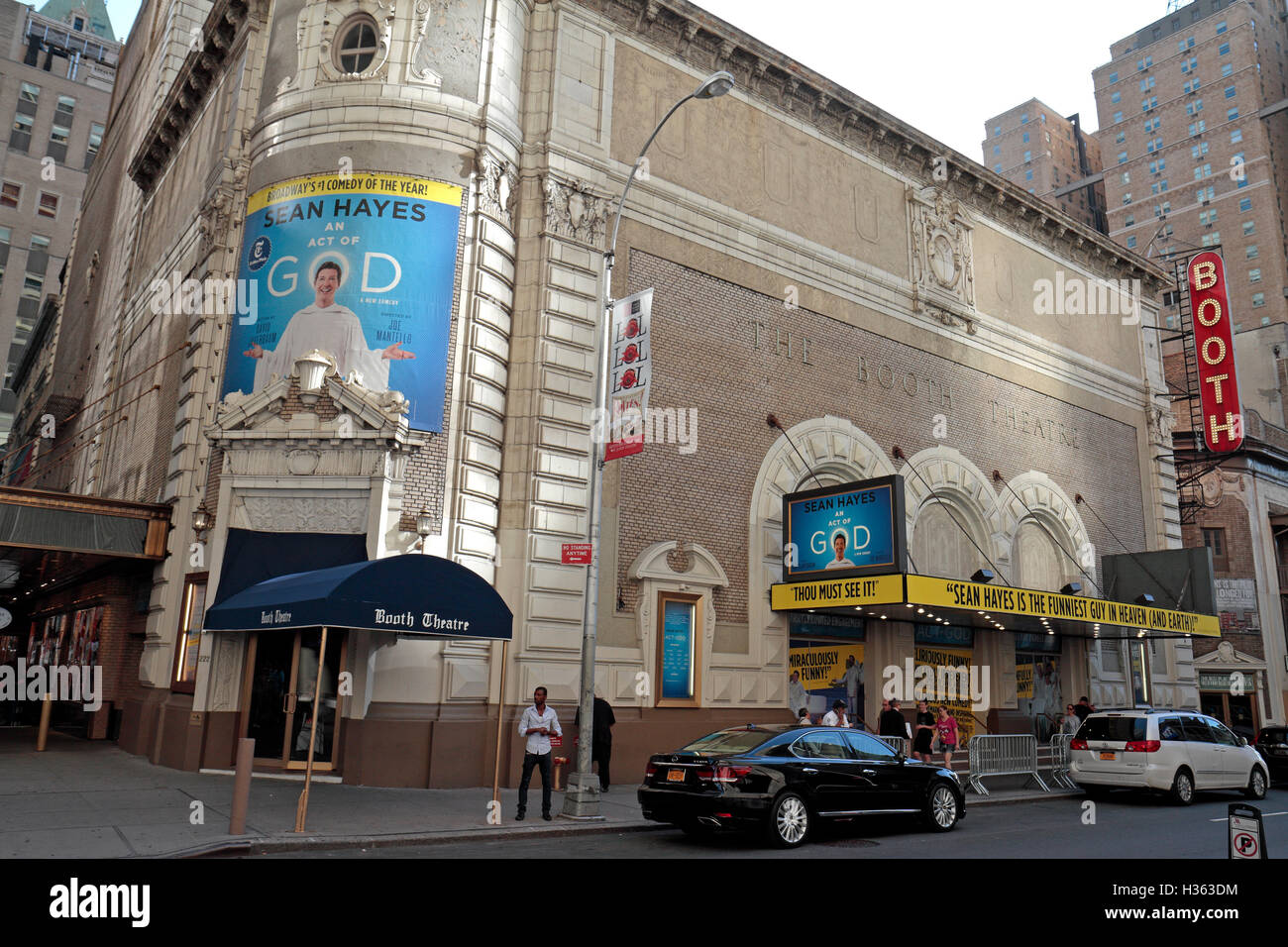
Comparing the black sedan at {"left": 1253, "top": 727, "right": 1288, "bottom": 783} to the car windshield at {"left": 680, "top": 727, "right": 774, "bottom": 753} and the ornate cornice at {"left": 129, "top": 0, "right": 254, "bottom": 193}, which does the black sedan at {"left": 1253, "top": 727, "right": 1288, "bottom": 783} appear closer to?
the car windshield at {"left": 680, "top": 727, "right": 774, "bottom": 753}

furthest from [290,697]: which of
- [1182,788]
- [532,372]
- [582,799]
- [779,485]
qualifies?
[1182,788]

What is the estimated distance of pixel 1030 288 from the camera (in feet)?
107

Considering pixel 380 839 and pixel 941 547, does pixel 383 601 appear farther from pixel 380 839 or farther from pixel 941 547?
pixel 941 547

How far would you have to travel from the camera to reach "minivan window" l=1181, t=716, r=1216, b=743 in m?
19.2

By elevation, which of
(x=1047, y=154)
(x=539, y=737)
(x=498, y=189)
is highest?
(x=1047, y=154)

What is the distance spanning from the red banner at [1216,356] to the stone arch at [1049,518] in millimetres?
9207

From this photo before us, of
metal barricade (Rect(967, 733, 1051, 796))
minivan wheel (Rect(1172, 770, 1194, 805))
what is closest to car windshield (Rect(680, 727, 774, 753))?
metal barricade (Rect(967, 733, 1051, 796))

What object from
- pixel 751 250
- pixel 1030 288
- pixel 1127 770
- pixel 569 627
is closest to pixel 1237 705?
pixel 1030 288

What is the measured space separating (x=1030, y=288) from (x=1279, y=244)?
2522 inches

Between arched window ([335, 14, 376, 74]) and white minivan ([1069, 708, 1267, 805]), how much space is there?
66.0 feet

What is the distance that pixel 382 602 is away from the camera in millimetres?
13492

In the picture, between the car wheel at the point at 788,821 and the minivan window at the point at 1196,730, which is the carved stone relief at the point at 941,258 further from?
the car wheel at the point at 788,821

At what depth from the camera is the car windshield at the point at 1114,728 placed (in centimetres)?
1877

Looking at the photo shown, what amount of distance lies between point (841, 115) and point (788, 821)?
2072 cm
